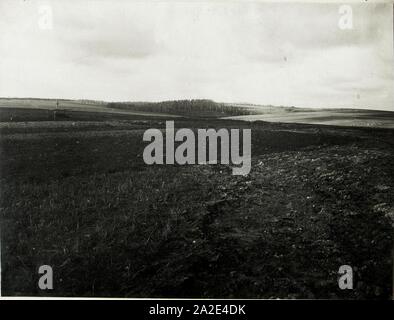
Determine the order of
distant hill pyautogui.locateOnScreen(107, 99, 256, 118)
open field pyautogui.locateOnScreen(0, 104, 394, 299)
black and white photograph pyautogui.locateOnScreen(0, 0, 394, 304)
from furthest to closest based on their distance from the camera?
distant hill pyautogui.locateOnScreen(107, 99, 256, 118) → black and white photograph pyautogui.locateOnScreen(0, 0, 394, 304) → open field pyautogui.locateOnScreen(0, 104, 394, 299)

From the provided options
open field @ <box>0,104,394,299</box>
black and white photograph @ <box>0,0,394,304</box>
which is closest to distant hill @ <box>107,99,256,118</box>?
black and white photograph @ <box>0,0,394,304</box>

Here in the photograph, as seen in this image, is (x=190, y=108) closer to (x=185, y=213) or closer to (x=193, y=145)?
(x=193, y=145)

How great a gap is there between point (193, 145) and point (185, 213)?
1100mm

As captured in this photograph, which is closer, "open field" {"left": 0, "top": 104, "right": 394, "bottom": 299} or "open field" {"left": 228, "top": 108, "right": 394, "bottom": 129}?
"open field" {"left": 0, "top": 104, "right": 394, "bottom": 299}

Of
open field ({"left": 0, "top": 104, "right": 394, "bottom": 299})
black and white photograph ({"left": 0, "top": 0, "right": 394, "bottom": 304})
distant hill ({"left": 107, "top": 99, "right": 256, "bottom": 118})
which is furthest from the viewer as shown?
distant hill ({"left": 107, "top": 99, "right": 256, "bottom": 118})

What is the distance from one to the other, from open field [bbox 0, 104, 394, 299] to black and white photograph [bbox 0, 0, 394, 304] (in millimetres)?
21

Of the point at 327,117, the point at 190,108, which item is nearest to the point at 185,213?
the point at 190,108

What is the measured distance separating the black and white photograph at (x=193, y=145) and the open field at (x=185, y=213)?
0.02 meters

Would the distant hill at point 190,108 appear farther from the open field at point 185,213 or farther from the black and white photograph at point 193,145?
the open field at point 185,213

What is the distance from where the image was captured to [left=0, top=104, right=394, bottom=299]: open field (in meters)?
5.66

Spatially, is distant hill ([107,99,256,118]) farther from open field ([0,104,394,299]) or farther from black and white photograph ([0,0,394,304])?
open field ([0,104,394,299])

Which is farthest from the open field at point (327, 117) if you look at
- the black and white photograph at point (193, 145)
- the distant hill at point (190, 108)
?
the distant hill at point (190, 108)

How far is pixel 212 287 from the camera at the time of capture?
5605 millimetres

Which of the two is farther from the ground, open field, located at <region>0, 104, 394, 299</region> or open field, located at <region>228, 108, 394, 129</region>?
open field, located at <region>228, 108, 394, 129</region>
